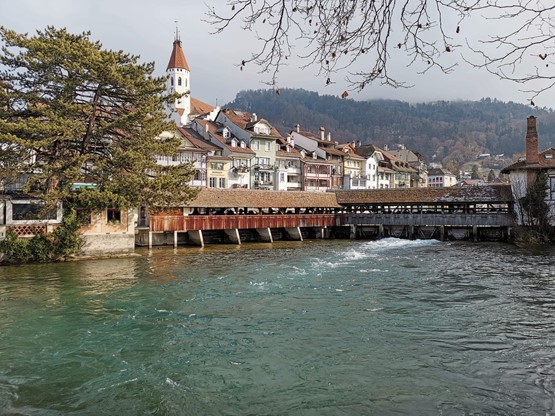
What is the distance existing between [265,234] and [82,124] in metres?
16.5

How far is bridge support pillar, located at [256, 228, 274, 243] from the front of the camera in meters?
35.4

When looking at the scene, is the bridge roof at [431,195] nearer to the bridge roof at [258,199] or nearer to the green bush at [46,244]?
the bridge roof at [258,199]

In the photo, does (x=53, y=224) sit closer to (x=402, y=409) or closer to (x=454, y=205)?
(x=402, y=409)

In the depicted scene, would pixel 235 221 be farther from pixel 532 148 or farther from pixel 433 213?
pixel 532 148

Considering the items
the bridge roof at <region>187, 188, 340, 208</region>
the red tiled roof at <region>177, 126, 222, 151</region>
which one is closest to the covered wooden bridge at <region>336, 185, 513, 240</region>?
the bridge roof at <region>187, 188, 340, 208</region>

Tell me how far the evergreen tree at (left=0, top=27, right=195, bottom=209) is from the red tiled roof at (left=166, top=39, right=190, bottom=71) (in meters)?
42.4

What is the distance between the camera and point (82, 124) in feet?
75.6

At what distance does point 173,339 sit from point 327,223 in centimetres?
3011

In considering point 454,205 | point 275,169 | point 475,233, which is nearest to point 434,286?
point 475,233

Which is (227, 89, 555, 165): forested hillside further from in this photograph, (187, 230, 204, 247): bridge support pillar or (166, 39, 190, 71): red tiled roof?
(187, 230, 204, 247): bridge support pillar

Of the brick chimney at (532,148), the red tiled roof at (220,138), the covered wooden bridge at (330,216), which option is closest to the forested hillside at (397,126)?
the red tiled roof at (220,138)

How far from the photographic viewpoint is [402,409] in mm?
6551

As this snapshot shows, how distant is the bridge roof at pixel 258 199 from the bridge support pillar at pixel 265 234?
1831 mm

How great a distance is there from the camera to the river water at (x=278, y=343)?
6.91m
